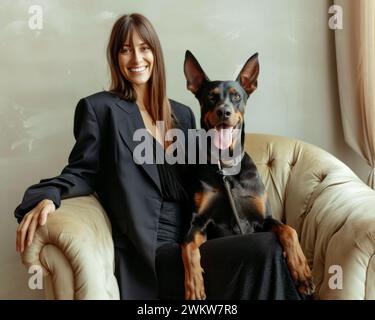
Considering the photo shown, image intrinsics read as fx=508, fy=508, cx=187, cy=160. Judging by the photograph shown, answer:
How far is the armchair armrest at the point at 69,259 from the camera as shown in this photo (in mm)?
1501

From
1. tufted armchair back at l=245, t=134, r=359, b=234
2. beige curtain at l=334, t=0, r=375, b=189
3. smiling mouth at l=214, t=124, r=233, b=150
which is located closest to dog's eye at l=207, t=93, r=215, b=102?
smiling mouth at l=214, t=124, r=233, b=150

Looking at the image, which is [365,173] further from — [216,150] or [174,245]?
[174,245]

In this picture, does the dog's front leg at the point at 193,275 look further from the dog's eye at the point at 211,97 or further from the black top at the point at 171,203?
the dog's eye at the point at 211,97

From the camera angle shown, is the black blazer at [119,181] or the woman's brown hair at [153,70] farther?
the woman's brown hair at [153,70]

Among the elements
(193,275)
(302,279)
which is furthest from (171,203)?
(302,279)

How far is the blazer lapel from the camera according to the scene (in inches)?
71.2

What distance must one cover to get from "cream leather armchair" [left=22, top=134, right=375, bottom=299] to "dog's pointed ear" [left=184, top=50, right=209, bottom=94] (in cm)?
57

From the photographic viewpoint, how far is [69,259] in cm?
150

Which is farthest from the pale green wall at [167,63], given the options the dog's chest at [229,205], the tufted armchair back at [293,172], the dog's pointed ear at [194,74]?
the dog's chest at [229,205]

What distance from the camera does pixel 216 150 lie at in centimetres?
190

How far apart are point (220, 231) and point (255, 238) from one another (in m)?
0.26

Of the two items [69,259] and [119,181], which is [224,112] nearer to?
[119,181]

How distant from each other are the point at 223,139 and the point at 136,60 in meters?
0.43

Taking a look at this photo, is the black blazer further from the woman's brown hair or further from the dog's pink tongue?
the dog's pink tongue
